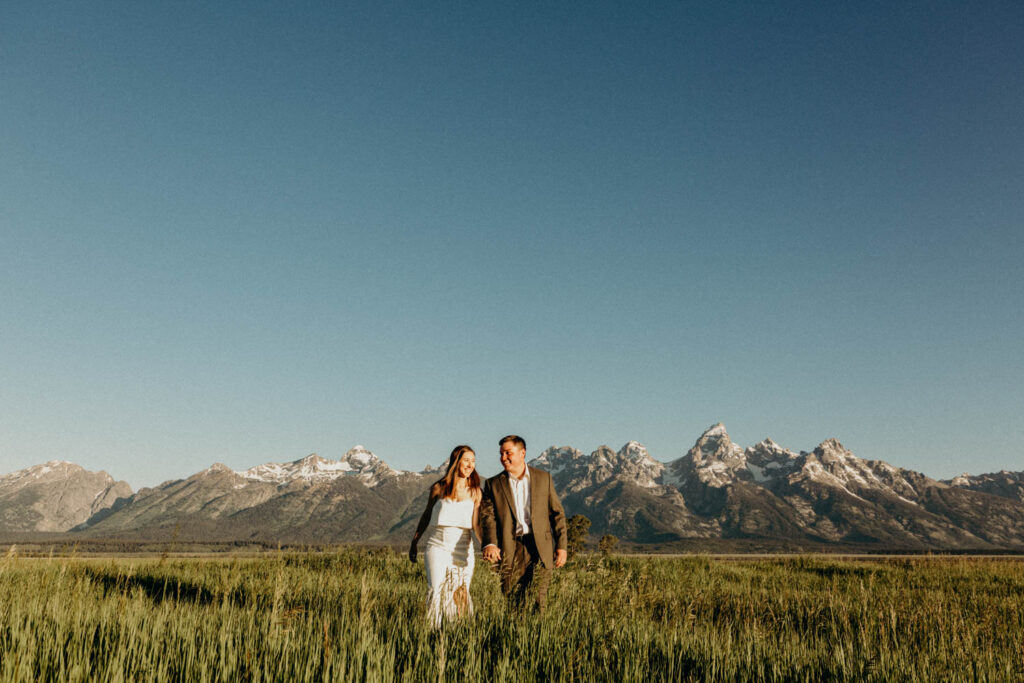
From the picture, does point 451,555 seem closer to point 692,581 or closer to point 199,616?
point 199,616

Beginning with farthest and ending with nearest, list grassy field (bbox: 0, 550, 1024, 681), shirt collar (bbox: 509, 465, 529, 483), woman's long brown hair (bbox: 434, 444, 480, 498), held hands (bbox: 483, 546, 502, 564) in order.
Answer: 1. shirt collar (bbox: 509, 465, 529, 483)
2. woman's long brown hair (bbox: 434, 444, 480, 498)
3. held hands (bbox: 483, 546, 502, 564)
4. grassy field (bbox: 0, 550, 1024, 681)

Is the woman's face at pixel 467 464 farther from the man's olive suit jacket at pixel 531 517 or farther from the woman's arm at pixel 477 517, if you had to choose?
the man's olive suit jacket at pixel 531 517

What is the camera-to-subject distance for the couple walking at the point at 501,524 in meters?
6.38

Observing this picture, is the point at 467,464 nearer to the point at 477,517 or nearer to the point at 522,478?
the point at 477,517

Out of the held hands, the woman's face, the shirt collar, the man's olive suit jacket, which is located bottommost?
the held hands

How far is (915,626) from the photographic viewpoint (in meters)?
7.61

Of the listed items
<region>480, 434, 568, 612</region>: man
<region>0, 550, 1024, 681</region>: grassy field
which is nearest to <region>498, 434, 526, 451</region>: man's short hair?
<region>480, 434, 568, 612</region>: man

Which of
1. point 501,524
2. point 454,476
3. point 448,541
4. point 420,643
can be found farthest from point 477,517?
point 420,643

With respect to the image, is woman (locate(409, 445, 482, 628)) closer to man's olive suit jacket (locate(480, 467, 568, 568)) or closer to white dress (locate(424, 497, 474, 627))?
white dress (locate(424, 497, 474, 627))

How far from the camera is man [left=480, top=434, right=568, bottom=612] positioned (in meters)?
6.86

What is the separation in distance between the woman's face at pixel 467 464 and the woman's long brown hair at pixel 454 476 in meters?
0.02

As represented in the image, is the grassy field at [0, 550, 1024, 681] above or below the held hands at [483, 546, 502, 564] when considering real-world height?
below

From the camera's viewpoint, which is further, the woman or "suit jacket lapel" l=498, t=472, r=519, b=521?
"suit jacket lapel" l=498, t=472, r=519, b=521

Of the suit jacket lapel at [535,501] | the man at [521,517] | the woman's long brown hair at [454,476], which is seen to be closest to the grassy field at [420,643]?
the man at [521,517]
